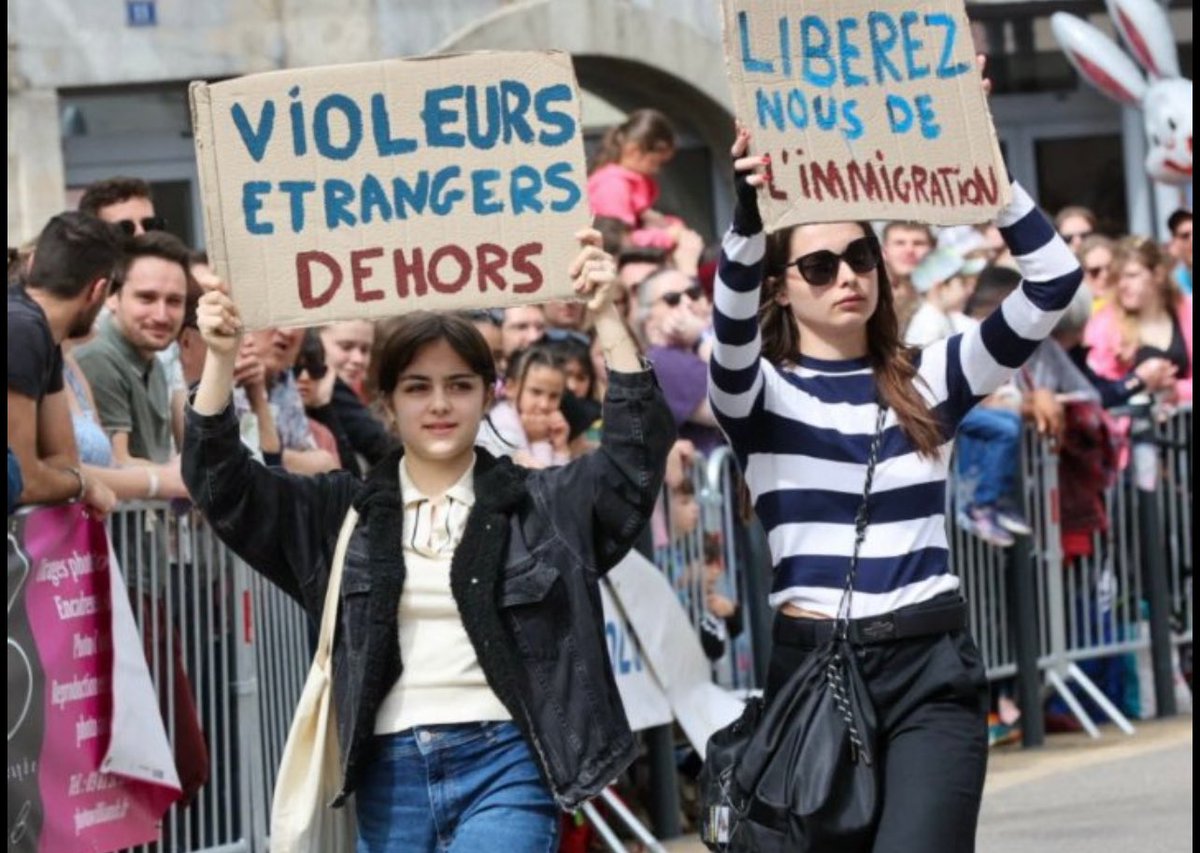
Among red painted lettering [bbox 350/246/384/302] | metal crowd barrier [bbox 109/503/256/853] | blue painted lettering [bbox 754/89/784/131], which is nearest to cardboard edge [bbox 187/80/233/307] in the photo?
red painted lettering [bbox 350/246/384/302]

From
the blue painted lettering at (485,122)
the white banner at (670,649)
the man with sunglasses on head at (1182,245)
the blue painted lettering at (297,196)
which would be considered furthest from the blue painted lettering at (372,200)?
the man with sunglasses on head at (1182,245)

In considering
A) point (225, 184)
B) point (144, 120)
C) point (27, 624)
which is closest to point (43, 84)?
point (144, 120)

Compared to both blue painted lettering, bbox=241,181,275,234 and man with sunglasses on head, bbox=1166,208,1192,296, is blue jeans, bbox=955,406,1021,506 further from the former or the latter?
blue painted lettering, bbox=241,181,275,234

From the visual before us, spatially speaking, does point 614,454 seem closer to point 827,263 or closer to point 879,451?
point 879,451

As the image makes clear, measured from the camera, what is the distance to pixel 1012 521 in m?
12.1

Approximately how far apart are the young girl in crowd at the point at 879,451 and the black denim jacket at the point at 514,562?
0.36 m

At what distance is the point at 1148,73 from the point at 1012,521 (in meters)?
8.04

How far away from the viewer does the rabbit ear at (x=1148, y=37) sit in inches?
747

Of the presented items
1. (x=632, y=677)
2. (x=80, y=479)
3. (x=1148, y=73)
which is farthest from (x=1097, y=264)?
(x=80, y=479)

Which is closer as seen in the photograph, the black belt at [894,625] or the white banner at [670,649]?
the black belt at [894,625]

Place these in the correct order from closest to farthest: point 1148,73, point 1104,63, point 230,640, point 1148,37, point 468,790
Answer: point 468,790 → point 230,640 → point 1148,37 → point 1104,63 → point 1148,73

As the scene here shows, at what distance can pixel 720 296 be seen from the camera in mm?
6070

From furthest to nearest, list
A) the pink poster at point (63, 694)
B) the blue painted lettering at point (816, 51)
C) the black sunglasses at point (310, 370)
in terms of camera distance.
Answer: the black sunglasses at point (310, 370), the pink poster at point (63, 694), the blue painted lettering at point (816, 51)

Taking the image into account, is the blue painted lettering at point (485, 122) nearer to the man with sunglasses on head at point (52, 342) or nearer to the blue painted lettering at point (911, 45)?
the blue painted lettering at point (911, 45)
